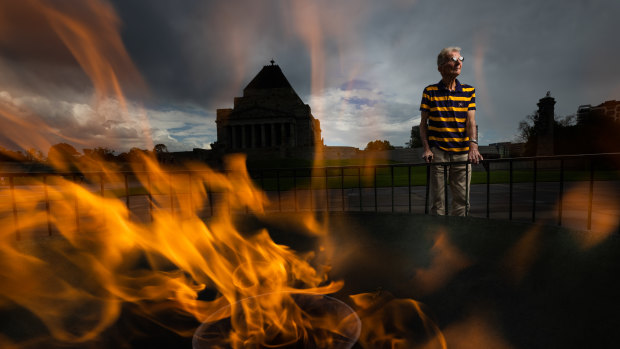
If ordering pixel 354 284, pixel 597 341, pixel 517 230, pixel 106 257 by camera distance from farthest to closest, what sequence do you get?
1. pixel 354 284
2. pixel 106 257
3. pixel 517 230
4. pixel 597 341

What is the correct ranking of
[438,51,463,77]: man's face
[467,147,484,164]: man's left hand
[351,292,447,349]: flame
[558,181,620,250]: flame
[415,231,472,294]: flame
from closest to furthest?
[351,292,447,349]: flame, [415,231,472,294]: flame, [467,147,484,164]: man's left hand, [438,51,463,77]: man's face, [558,181,620,250]: flame

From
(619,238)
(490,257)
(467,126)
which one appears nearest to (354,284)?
(490,257)

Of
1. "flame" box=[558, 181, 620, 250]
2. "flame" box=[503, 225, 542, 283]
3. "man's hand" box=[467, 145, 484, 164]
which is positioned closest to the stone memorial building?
"flame" box=[558, 181, 620, 250]

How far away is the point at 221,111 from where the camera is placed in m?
62.7

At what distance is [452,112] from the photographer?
3668 mm

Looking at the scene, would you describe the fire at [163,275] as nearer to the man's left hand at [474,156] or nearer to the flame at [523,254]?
the flame at [523,254]

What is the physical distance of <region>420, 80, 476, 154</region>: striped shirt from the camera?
3.67 m

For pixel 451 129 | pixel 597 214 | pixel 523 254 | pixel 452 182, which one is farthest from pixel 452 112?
pixel 597 214

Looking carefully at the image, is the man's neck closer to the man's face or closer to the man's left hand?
the man's face

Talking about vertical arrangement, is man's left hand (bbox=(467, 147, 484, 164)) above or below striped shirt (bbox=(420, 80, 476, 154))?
below

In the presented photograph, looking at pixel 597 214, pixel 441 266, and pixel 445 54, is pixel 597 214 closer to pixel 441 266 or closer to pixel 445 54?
pixel 445 54

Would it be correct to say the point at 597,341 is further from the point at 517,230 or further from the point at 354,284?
the point at 354,284

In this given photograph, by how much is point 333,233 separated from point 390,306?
35.7 inches

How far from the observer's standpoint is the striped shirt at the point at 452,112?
12.0 feet
